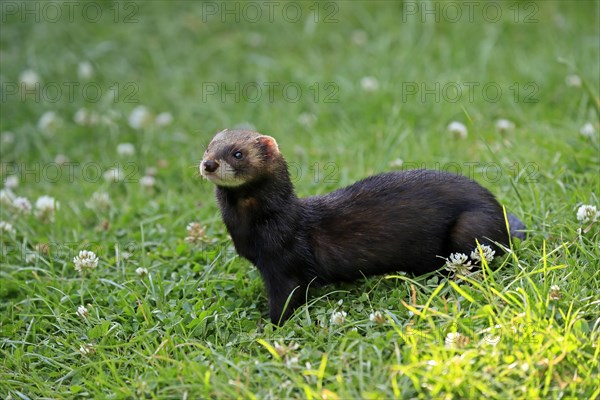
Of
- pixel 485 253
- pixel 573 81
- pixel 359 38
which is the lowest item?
pixel 485 253

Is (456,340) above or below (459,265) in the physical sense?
below

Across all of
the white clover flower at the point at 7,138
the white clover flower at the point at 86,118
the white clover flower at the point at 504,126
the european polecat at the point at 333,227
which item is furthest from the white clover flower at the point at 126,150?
the white clover flower at the point at 504,126

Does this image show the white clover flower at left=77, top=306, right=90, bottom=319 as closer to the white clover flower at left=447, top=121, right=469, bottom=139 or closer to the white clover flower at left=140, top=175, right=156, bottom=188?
the white clover flower at left=140, top=175, right=156, bottom=188

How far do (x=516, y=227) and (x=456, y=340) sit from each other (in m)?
1.28

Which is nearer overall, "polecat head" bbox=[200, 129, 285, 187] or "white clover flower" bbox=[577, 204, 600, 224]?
"polecat head" bbox=[200, 129, 285, 187]

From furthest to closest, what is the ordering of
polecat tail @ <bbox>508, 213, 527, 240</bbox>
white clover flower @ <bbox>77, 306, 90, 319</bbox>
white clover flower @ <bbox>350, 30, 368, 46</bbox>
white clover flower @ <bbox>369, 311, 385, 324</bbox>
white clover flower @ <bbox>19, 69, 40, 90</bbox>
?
white clover flower @ <bbox>350, 30, 368, 46</bbox> < white clover flower @ <bbox>19, 69, 40, 90</bbox> < polecat tail @ <bbox>508, 213, 527, 240</bbox> < white clover flower @ <bbox>77, 306, 90, 319</bbox> < white clover flower @ <bbox>369, 311, 385, 324</bbox>

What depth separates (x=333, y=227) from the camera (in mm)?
4477

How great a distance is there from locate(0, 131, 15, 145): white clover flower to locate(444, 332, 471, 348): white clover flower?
5.21 m

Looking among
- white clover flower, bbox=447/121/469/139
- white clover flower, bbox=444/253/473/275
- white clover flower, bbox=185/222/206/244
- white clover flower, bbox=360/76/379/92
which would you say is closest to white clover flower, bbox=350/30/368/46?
white clover flower, bbox=360/76/379/92

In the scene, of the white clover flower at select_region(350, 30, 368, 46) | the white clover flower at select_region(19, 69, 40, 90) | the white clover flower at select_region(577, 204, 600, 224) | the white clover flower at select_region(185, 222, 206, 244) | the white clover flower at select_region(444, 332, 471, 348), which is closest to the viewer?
the white clover flower at select_region(444, 332, 471, 348)

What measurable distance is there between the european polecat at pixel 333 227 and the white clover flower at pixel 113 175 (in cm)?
226

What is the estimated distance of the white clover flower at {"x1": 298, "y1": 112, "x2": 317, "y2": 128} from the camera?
7.26 m

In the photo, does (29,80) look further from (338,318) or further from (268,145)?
(338,318)

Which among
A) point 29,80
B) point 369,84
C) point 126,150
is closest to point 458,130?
point 369,84
